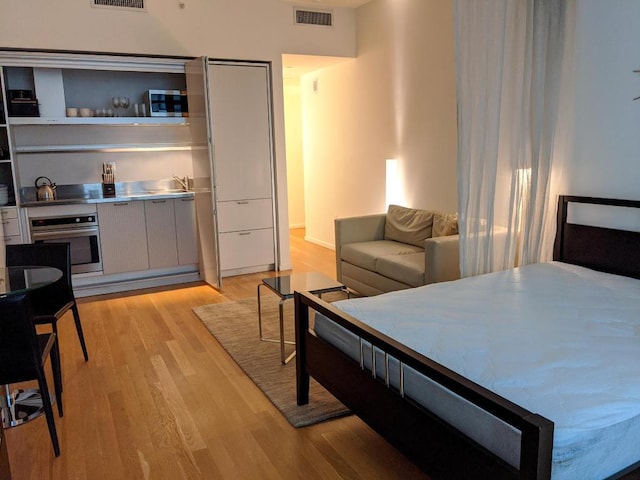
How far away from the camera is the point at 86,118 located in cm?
493

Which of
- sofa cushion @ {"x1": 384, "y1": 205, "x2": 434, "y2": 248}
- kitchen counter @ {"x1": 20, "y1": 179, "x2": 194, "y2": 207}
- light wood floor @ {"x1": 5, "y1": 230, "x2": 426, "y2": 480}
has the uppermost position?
kitchen counter @ {"x1": 20, "y1": 179, "x2": 194, "y2": 207}

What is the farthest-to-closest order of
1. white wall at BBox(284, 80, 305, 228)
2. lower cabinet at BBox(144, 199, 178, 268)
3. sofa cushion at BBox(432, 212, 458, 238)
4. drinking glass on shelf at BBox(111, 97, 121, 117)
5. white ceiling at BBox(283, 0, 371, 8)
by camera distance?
1. white wall at BBox(284, 80, 305, 228)
2. white ceiling at BBox(283, 0, 371, 8)
3. drinking glass on shelf at BBox(111, 97, 121, 117)
4. lower cabinet at BBox(144, 199, 178, 268)
5. sofa cushion at BBox(432, 212, 458, 238)

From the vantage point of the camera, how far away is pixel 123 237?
507cm

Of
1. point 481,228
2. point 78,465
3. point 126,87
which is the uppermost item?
point 126,87

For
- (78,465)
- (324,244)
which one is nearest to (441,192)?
(324,244)

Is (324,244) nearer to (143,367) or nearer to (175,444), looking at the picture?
(143,367)

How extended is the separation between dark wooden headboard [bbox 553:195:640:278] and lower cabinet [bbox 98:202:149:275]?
3.80 m

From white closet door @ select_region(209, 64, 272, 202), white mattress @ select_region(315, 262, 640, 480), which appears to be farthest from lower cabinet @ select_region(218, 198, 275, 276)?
white mattress @ select_region(315, 262, 640, 480)

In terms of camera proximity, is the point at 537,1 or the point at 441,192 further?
the point at 441,192

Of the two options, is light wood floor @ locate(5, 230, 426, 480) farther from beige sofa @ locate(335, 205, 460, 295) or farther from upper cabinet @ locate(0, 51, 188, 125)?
upper cabinet @ locate(0, 51, 188, 125)

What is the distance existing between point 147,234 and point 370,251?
7.55 feet

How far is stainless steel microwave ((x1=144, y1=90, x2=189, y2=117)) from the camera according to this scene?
17.2 feet

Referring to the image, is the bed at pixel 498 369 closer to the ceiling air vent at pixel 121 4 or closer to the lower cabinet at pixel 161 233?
the lower cabinet at pixel 161 233

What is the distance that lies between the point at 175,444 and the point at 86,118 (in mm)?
3626
